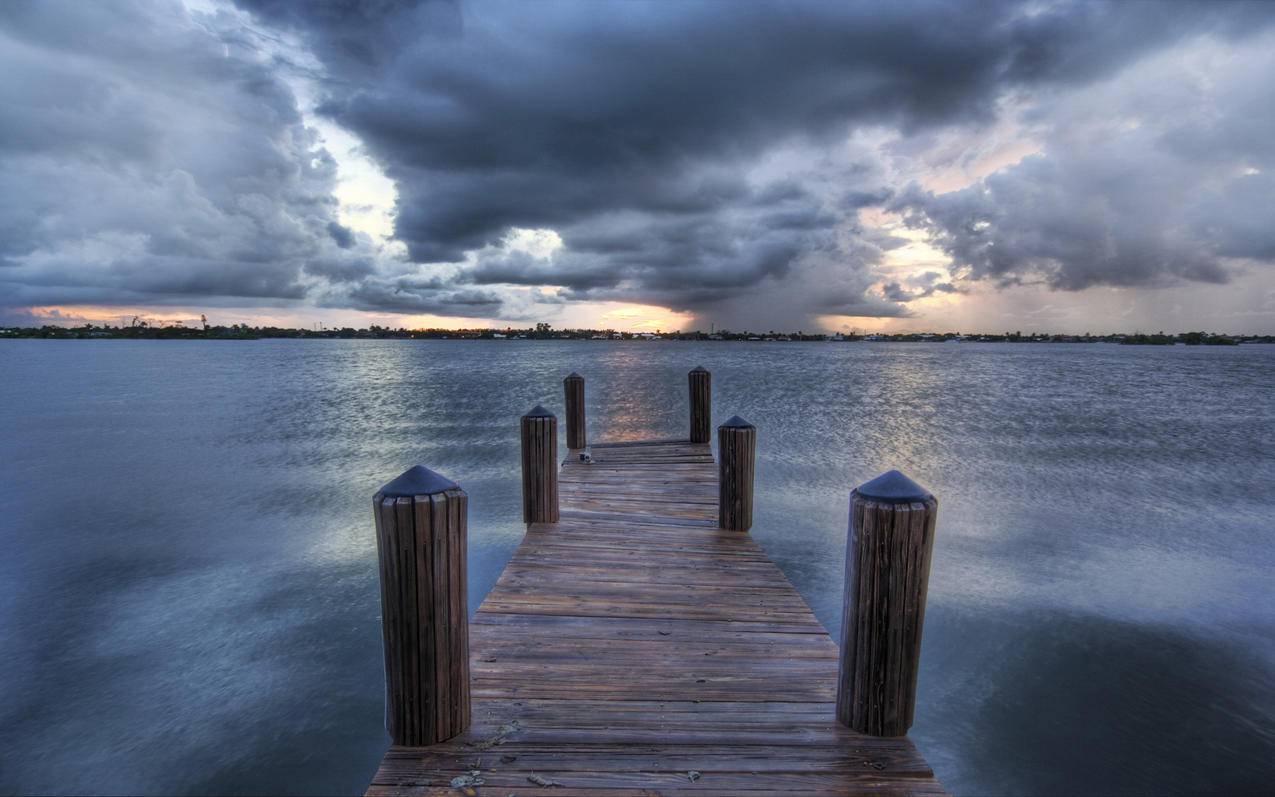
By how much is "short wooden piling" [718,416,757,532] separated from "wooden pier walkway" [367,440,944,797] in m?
0.56

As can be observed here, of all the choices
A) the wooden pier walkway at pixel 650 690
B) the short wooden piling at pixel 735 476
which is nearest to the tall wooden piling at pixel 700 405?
the short wooden piling at pixel 735 476

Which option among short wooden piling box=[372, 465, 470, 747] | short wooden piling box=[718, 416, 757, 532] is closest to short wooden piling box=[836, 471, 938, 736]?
short wooden piling box=[372, 465, 470, 747]

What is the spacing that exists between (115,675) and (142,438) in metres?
21.4

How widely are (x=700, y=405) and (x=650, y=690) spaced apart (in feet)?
30.5

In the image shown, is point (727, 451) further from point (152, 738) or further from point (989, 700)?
point (152, 738)

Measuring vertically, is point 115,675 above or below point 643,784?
below

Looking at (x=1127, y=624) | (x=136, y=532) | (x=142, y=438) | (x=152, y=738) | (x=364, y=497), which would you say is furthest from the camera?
(x=142, y=438)

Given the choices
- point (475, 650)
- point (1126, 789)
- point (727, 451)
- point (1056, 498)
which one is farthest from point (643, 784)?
point (1056, 498)

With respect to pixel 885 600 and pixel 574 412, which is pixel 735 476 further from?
pixel 574 412

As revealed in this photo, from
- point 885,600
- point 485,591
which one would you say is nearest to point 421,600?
point 885,600

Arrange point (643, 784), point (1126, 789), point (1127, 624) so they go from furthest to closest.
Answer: point (1127, 624), point (1126, 789), point (643, 784)

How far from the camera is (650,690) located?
3.89 metres

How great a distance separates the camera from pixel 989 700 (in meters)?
6.49

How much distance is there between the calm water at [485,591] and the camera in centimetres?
577
